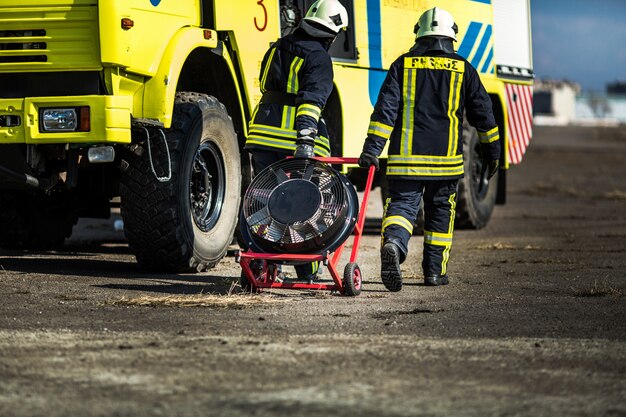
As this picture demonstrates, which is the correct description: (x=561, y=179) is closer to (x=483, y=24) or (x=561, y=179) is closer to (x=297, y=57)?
(x=483, y=24)

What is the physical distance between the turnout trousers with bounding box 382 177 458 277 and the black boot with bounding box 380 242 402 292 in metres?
0.25

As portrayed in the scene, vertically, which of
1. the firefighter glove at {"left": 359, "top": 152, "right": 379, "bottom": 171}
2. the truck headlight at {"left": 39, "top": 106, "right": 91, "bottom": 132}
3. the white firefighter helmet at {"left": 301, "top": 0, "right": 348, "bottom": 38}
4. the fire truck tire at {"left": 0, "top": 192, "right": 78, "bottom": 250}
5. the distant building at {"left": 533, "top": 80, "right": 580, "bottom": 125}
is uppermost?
the distant building at {"left": 533, "top": 80, "right": 580, "bottom": 125}

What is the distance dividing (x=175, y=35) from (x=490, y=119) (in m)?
2.21

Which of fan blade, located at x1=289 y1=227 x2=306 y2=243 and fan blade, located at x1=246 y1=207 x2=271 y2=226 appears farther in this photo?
fan blade, located at x1=246 y1=207 x2=271 y2=226

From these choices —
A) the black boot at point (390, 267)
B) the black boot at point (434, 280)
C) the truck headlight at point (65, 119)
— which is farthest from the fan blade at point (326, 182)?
the truck headlight at point (65, 119)

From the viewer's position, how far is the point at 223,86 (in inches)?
407

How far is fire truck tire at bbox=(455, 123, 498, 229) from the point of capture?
14.5 meters

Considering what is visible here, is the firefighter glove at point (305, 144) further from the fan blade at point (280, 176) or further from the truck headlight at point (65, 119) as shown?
the truck headlight at point (65, 119)

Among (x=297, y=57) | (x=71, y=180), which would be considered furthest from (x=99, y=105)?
(x=297, y=57)

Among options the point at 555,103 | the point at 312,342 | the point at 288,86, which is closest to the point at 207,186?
the point at 288,86

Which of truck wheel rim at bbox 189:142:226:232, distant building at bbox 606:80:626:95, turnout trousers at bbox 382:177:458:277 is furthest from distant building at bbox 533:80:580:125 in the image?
turnout trousers at bbox 382:177:458:277

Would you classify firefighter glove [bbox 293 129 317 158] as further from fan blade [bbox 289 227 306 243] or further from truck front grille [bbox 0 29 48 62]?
truck front grille [bbox 0 29 48 62]

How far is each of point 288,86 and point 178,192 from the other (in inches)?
43.1

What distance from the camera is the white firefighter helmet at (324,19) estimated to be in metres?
9.01
